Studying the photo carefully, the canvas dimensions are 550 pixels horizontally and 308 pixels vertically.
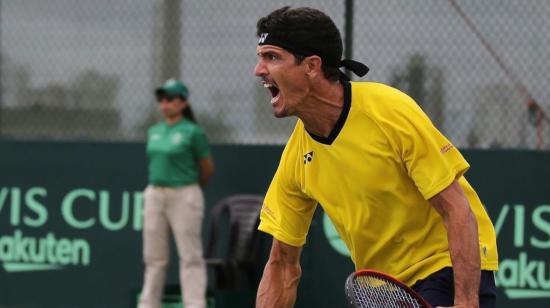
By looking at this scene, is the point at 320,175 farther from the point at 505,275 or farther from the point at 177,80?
the point at 177,80

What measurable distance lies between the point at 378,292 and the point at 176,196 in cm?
488

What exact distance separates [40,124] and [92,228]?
97 cm

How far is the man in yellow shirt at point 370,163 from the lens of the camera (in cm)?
367

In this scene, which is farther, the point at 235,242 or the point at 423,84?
the point at 235,242

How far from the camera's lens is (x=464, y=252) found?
3.53 meters

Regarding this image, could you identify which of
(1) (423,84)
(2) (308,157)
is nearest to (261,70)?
(2) (308,157)

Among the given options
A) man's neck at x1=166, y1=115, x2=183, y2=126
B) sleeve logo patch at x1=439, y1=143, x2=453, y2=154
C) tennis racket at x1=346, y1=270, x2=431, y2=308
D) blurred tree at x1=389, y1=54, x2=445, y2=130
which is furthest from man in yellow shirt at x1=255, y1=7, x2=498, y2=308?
blurred tree at x1=389, y1=54, x2=445, y2=130

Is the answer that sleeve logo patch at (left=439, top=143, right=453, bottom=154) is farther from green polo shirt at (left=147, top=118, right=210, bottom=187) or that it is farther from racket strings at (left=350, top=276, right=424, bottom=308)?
green polo shirt at (left=147, top=118, right=210, bottom=187)

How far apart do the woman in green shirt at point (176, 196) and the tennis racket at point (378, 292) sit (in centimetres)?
483

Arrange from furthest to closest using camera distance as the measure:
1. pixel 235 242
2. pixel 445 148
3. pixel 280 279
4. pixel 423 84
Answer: pixel 235 242 → pixel 423 84 → pixel 280 279 → pixel 445 148

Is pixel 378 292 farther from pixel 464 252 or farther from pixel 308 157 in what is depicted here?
pixel 308 157

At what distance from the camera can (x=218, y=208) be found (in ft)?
28.8

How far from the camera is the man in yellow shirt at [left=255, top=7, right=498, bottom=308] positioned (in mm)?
3668

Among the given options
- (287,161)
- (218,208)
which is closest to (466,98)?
(218,208)
